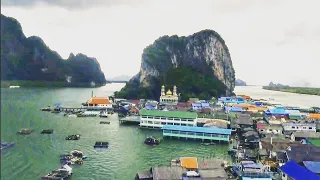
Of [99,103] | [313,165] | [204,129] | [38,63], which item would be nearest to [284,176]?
[313,165]

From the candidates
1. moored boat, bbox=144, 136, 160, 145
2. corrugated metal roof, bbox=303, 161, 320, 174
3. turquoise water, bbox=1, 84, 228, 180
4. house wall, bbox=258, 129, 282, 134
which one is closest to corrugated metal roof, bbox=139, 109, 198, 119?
turquoise water, bbox=1, 84, 228, 180

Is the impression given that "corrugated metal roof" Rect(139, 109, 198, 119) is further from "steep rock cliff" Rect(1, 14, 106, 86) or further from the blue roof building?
"steep rock cliff" Rect(1, 14, 106, 86)

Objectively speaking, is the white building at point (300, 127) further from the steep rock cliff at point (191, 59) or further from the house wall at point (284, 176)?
the steep rock cliff at point (191, 59)

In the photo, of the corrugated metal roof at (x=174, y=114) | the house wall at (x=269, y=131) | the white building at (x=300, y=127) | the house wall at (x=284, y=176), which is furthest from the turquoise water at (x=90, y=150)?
the white building at (x=300, y=127)

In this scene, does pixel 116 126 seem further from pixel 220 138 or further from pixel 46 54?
pixel 46 54

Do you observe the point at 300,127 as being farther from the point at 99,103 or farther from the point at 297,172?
the point at 99,103

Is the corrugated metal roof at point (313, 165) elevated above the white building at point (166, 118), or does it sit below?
below
